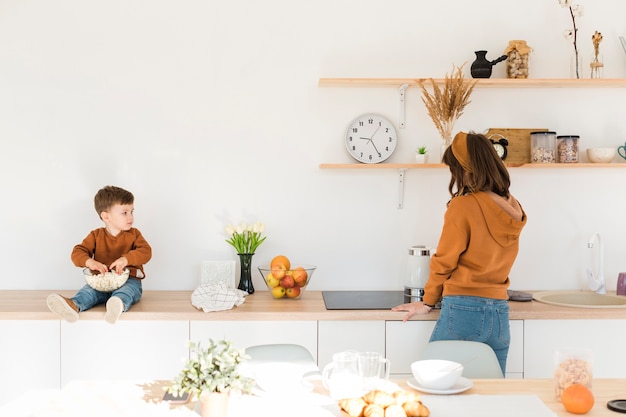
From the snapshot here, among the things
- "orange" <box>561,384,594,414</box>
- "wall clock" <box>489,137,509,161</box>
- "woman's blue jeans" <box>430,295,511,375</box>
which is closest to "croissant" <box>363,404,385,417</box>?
"orange" <box>561,384,594,414</box>

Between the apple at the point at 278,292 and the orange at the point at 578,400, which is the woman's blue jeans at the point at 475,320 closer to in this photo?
the apple at the point at 278,292

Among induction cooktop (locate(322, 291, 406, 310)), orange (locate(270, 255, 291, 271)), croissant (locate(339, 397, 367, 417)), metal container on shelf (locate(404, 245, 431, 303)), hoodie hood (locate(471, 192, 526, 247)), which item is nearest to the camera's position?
croissant (locate(339, 397, 367, 417))

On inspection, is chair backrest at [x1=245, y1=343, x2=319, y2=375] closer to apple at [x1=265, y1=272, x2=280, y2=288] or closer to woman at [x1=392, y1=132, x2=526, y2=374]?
woman at [x1=392, y1=132, x2=526, y2=374]

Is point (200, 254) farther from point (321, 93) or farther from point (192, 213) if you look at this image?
point (321, 93)

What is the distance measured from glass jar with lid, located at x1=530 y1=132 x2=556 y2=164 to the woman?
2.45ft

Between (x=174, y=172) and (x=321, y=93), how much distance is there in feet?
2.71

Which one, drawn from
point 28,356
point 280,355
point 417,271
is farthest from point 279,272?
point 28,356

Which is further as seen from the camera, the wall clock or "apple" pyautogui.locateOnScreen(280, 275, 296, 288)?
the wall clock

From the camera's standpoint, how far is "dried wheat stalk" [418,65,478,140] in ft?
10.8

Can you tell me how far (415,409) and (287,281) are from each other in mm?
1656

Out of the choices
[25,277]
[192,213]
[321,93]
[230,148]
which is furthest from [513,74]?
[25,277]

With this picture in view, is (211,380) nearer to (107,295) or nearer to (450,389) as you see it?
(450,389)

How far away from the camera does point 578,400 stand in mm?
1622

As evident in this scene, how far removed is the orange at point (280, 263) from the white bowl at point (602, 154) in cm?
157
